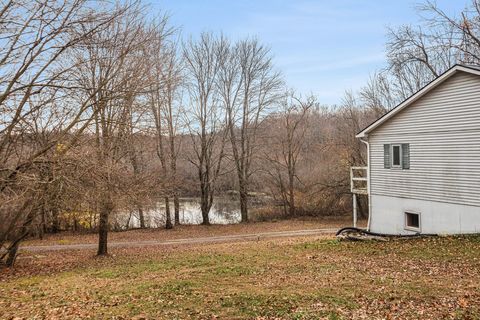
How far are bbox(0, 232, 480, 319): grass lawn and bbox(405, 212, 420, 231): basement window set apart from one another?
118 inches

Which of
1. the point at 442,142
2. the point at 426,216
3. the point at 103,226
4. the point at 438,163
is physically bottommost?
the point at 103,226

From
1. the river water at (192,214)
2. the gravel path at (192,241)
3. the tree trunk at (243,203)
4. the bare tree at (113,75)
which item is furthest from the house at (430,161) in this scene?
the tree trunk at (243,203)

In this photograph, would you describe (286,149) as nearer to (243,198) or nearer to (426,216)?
(243,198)

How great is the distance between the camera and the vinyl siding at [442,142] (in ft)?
49.7

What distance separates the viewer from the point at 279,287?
352 inches

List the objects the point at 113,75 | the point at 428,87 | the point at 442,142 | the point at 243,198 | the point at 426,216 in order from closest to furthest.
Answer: the point at 113,75, the point at 442,142, the point at 428,87, the point at 426,216, the point at 243,198

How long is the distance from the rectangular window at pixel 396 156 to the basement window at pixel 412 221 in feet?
7.44

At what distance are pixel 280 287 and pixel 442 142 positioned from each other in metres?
11.0

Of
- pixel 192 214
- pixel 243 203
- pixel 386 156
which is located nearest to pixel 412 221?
pixel 386 156

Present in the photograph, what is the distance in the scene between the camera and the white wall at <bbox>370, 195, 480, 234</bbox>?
15.4 m

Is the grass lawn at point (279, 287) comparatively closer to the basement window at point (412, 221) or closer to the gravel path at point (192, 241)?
the basement window at point (412, 221)

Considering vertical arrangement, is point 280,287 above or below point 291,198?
above

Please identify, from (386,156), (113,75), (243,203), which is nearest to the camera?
(113,75)

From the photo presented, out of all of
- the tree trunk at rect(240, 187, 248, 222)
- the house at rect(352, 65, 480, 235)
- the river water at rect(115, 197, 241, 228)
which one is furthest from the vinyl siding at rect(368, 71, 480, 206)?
the tree trunk at rect(240, 187, 248, 222)
